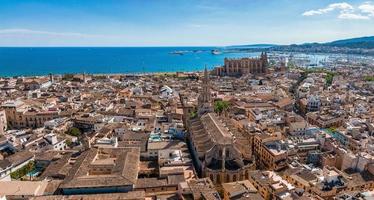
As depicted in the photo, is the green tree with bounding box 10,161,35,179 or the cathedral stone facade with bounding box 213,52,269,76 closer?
the green tree with bounding box 10,161,35,179

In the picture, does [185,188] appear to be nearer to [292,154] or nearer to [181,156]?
[181,156]

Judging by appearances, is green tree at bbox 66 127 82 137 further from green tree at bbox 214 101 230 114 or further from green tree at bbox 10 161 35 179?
green tree at bbox 214 101 230 114

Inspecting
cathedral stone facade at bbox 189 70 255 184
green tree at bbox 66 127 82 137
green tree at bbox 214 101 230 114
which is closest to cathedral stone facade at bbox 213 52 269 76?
green tree at bbox 214 101 230 114

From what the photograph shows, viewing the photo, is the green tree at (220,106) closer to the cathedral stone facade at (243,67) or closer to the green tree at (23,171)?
the green tree at (23,171)

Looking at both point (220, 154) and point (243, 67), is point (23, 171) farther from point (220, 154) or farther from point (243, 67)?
point (243, 67)

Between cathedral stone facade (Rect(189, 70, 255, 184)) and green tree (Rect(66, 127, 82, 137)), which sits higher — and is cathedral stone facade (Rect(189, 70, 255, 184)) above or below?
above

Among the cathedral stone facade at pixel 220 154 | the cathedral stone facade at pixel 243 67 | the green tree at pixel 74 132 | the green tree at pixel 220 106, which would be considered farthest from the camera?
the cathedral stone facade at pixel 243 67

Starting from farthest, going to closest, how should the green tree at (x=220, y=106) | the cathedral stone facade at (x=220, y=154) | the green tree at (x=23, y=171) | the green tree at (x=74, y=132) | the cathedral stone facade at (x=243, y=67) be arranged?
the cathedral stone facade at (x=243, y=67) < the green tree at (x=220, y=106) < the green tree at (x=74, y=132) < the green tree at (x=23, y=171) < the cathedral stone facade at (x=220, y=154)

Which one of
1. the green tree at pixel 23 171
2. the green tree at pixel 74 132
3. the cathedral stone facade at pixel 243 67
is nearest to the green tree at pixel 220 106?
the green tree at pixel 74 132

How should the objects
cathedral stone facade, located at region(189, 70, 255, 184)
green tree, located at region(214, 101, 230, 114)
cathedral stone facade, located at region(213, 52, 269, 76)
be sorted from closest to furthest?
cathedral stone facade, located at region(189, 70, 255, 184) → green tree, located at region(214, 101, 230, 114) → cathedral stone facade, located at region(213, 52, 269, 76)
